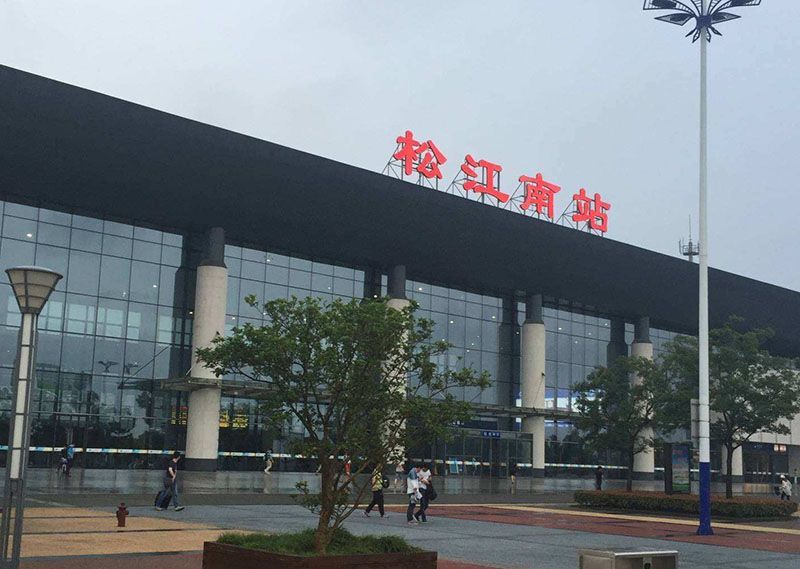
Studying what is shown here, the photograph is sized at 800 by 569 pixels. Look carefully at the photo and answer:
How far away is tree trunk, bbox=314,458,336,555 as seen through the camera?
43.6 ft

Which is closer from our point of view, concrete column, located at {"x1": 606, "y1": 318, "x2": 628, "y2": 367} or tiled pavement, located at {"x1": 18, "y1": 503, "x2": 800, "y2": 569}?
tiled pavement, located at {"x1": 18, "y1": 503, "x2": 800, "y2": 569}

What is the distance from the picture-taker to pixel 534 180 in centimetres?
6206

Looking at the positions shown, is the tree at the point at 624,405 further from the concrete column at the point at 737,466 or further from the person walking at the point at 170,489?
the concrete column at the point at 737,466

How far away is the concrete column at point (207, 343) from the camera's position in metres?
51.6

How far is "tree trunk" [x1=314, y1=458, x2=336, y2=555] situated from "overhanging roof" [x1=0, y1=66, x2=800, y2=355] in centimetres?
3265

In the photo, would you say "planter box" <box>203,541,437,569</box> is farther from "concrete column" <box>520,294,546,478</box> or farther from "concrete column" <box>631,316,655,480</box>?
"concrete column" <box>631,316,655,480</box>

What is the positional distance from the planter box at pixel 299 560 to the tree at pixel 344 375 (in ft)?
3.27

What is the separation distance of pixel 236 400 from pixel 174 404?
12.9ft

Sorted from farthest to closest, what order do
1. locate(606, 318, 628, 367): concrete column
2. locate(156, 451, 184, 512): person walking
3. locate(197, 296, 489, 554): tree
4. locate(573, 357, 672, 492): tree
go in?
locate(606, 318, 628, 367): concrete column, locate(573, 357, 672, 492): tree, locate(156, 451, 184, 512): person walking, locate(197, 296, 489, 554): tree

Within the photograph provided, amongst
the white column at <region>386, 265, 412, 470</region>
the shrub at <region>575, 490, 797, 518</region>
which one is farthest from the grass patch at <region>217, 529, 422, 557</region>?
the white column at <region>386, 265, 412, 470</region>

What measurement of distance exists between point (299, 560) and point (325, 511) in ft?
5.53

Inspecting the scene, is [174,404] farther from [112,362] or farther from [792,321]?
[792,321]

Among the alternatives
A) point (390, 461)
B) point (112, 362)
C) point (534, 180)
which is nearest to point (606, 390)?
point (534, 180)

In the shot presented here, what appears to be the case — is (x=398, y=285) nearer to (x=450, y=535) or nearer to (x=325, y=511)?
(x=450, y=535)
